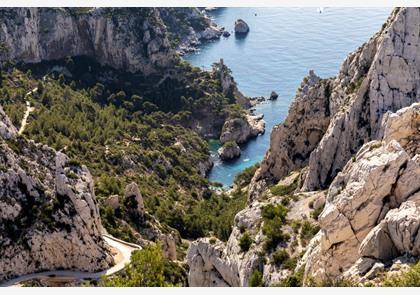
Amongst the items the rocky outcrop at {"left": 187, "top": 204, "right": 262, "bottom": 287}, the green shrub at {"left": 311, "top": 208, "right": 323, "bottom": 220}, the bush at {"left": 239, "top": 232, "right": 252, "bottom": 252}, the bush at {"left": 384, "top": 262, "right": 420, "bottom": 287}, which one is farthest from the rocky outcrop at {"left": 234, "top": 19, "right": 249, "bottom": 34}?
the bush at {"left": 384, "top": 262, "right": 420, "bottom": 287}

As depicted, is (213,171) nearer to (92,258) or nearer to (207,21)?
(92,258)

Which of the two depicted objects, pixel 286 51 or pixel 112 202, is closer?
pixel 112 202

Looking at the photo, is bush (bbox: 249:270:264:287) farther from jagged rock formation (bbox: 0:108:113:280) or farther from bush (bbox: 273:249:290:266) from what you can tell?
jagged rock formation (bbox: 0:108:113:280)

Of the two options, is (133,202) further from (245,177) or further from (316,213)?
(245,177)

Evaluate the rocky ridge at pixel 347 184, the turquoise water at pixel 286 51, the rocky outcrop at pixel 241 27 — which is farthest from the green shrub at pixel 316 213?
the rocky outcrop at pixel 241 27

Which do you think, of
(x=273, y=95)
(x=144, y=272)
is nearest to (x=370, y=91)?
(x=144, y=272)

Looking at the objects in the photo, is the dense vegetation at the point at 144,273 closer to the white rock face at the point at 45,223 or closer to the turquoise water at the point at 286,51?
the white rock face at the point at 45,223

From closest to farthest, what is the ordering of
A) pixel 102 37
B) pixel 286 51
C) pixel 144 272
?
pixel 144 272, pixel 102 37, pixel 286 51
